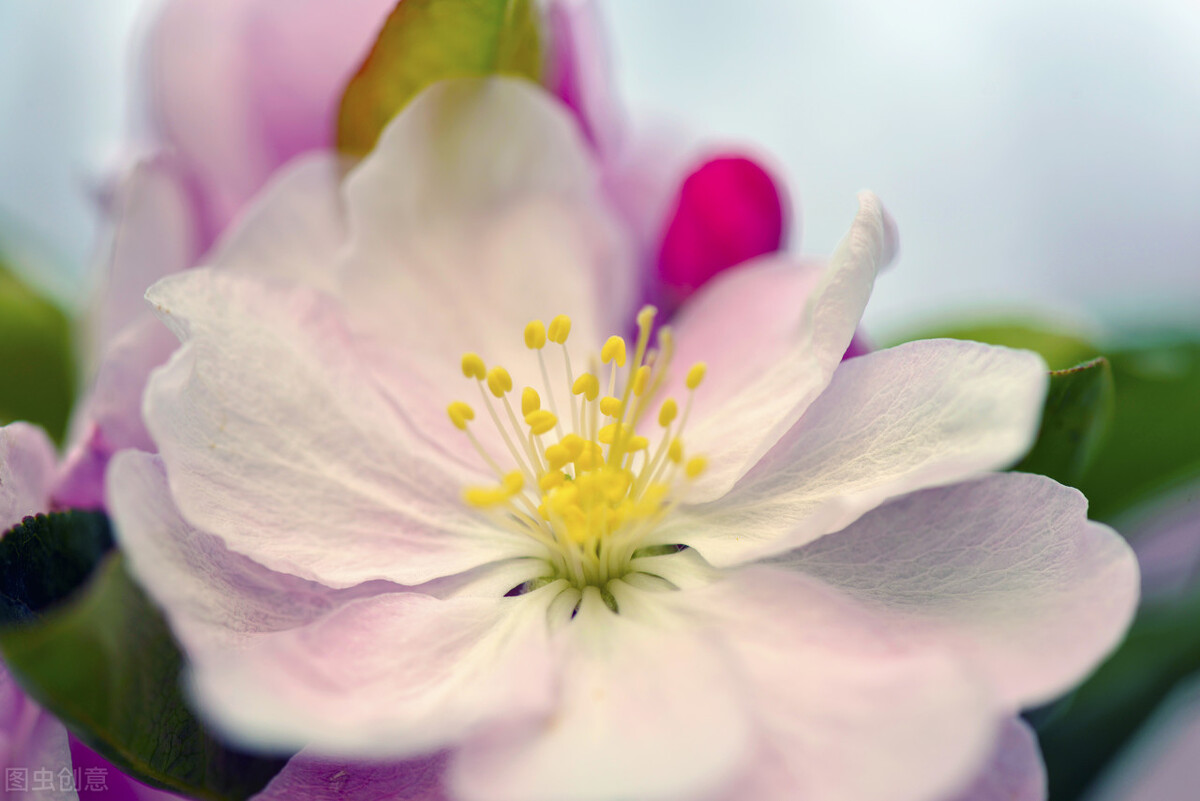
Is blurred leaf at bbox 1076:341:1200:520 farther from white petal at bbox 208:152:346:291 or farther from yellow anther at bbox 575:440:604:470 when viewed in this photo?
white petal at bbox 208:152:346:291

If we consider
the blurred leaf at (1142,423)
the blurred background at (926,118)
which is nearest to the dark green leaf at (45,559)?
the blurred leaf at (1142,423)

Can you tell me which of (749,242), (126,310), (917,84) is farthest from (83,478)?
(917,84)

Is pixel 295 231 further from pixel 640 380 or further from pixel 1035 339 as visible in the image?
pixel 1035 339

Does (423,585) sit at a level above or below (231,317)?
below

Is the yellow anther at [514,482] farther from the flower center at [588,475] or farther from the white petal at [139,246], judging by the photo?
the white petal at [139,246]

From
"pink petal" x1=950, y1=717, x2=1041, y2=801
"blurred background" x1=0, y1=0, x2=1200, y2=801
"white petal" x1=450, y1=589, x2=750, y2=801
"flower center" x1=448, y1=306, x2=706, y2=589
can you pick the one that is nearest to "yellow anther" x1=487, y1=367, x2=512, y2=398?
"flower center" x1=448, y1=306, x2=706, y2=589

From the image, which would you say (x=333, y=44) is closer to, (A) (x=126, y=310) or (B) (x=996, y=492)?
(A) (x=126, y=310)
